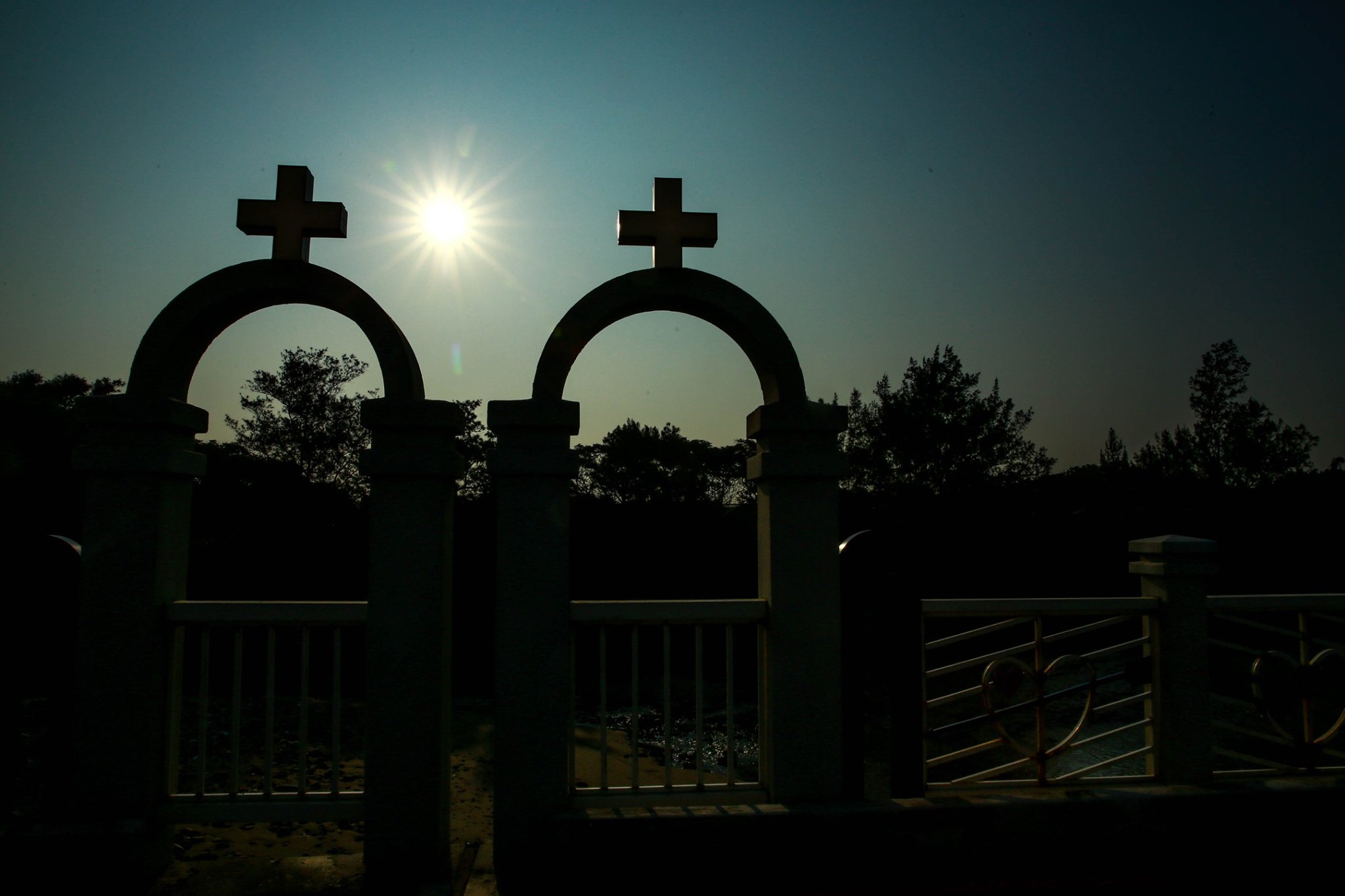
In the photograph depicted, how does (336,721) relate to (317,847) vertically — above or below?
above

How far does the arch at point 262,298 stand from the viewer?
3543 mm

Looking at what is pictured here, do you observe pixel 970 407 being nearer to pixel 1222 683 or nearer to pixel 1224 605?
pixel 1222 683

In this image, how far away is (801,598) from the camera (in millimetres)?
3666

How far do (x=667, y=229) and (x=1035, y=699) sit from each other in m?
2.99

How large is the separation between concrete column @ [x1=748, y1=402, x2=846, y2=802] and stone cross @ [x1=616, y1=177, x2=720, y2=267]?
0.91m

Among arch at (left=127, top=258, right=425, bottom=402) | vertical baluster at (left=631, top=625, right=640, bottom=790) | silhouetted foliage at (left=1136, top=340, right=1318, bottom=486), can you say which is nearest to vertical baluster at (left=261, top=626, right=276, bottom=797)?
arch at (left=127, top=258, right=425, bottom=402)

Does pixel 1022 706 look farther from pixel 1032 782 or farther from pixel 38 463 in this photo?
pixel 38 463

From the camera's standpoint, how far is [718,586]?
2006 centimetres

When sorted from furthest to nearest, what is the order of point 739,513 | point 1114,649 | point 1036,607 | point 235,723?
point 739,513
point 1114,649
point 1036,607
point 235,723

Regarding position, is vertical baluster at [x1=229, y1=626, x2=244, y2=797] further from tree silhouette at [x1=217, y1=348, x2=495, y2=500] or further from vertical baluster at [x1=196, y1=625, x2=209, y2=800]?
tree silhouette at [x1=217, y1=348, x2=495, y2=500]

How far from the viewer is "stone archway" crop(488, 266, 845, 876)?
343 cm

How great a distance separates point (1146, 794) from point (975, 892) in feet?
3.43

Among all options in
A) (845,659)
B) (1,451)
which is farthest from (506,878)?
(1,451)

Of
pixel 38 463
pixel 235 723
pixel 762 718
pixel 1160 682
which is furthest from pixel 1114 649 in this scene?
pixel 38 463
